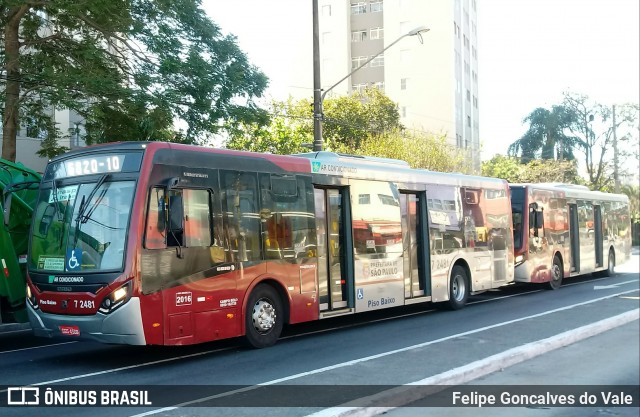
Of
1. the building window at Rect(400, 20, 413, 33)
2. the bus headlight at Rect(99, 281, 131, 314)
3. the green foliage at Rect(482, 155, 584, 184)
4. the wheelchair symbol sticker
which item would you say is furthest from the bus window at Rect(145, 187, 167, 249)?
the green foliage at Rect(482, 155, 584, 184)

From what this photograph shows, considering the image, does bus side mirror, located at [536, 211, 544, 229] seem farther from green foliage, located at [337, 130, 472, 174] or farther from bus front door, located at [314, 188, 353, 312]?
green foliage, located at [337, 130, 472, 174]

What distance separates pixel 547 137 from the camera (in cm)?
3934

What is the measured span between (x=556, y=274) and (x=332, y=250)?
40.5ft

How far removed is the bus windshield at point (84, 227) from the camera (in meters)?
9.29

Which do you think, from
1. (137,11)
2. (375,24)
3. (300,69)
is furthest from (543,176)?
(137,11)

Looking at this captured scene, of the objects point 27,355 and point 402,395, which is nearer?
point 402,395

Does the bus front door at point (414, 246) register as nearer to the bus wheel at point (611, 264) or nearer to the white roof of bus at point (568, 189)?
the white roof of bus at point (568, 189)

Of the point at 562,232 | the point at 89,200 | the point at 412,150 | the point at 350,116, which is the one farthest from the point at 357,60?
the point at 89,200

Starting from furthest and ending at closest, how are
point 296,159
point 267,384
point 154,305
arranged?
point 296,159 < point 154,305 < point 267,384

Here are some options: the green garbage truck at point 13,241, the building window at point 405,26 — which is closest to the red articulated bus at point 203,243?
the green garbage truck at point 13,241

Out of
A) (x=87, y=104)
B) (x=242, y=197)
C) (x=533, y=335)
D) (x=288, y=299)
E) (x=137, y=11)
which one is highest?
(x=137, y=11)

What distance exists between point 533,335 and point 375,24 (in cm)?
1317

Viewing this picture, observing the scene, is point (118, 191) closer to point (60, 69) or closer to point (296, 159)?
point (296, 159)

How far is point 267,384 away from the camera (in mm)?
→ 8172
